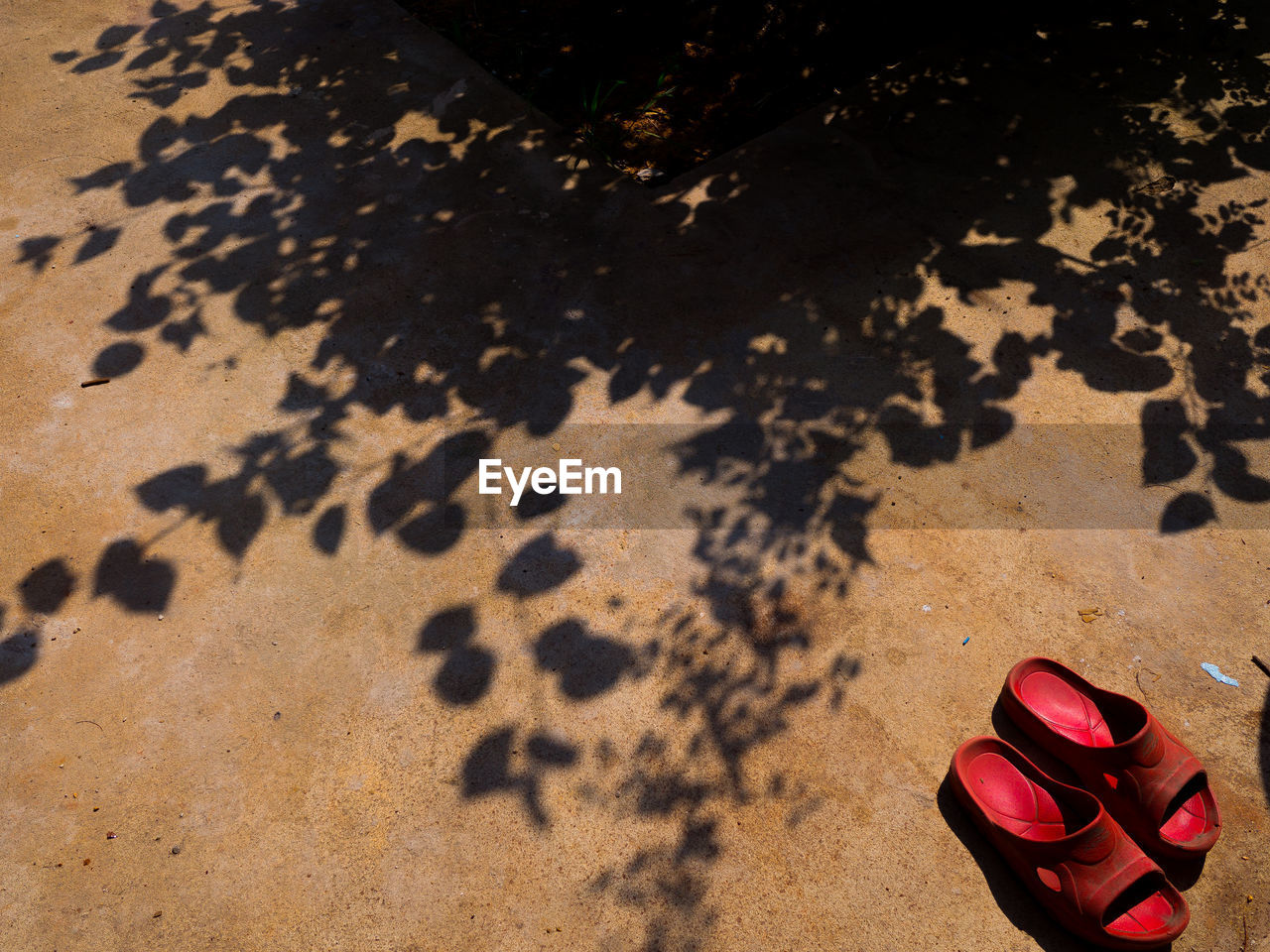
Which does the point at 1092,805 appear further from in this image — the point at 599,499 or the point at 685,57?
the point at 685,57

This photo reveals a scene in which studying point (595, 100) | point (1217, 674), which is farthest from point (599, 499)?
point (595, 100)

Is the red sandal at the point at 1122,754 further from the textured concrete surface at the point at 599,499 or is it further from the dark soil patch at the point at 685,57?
the dark soil patch at the point at 685,57

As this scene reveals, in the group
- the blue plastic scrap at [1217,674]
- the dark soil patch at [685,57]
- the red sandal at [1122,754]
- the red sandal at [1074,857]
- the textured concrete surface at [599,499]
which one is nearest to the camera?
the red sandal at [1074,857]

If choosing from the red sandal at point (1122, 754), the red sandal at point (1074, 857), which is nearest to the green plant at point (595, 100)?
the red sandal at point (1122, 754)

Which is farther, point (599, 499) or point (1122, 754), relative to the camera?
point (599, 499)

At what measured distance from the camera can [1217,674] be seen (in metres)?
3.88

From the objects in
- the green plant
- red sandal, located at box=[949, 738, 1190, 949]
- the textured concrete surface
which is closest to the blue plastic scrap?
the textured concrete surface

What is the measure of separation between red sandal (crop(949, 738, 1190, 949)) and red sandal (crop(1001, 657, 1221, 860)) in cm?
16

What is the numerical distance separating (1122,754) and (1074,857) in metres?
0.49

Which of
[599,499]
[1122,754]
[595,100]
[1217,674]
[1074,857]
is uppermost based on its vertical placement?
[595,100]

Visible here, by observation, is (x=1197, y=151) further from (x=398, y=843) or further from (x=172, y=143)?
(x=172, y=143)

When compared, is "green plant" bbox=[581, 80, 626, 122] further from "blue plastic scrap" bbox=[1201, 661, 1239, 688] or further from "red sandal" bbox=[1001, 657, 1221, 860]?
"blue plastic scrap" bbox=[1201, 661, 1239, 688]

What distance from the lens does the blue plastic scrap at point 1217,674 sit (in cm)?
386

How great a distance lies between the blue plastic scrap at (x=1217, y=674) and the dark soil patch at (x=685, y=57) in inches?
180
